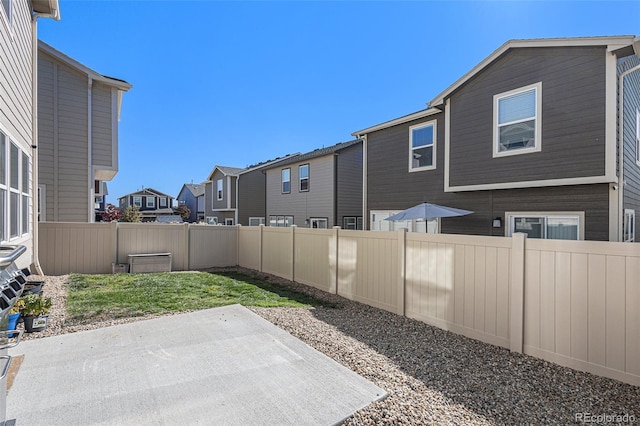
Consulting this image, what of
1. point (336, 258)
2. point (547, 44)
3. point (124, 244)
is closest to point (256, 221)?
point (124, 244)

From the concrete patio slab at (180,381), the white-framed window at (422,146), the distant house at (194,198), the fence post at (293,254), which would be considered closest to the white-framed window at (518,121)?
the white-framed window at (422,146)

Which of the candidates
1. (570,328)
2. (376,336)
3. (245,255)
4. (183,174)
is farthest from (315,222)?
(183,174)

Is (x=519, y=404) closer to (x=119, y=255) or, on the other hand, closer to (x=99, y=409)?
(x=99, y=409)

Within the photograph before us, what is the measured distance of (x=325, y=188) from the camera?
54.4ft

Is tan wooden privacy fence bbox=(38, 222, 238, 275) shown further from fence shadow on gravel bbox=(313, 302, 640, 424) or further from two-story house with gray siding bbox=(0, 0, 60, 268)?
fence shadow on gravel bbox=(313, 302, 640, 424)

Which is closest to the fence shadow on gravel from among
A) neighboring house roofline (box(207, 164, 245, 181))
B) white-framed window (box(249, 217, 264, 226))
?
white-framed window (box(249, 217, 264, 226))

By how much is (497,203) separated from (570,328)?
5436 mm

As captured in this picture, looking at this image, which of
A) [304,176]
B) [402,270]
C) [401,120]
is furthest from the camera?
[304,176]

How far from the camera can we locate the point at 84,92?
32.9 feet

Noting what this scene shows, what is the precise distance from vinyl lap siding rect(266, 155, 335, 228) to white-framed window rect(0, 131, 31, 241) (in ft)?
38.7

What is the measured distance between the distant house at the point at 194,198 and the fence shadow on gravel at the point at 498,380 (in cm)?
4369

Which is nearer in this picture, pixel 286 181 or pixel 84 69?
pixel 84 69

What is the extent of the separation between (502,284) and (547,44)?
6.26 metres

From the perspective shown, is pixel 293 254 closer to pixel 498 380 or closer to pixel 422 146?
pixel 422 146
